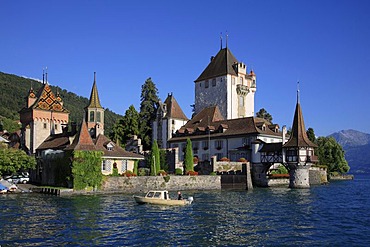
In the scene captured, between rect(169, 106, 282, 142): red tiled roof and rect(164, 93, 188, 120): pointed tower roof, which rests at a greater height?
rect(164, 93, 188, 120): pointed tower roof

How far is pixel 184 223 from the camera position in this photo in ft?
101

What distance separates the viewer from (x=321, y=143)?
101 meters

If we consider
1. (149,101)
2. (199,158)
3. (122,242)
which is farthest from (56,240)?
(149,101)

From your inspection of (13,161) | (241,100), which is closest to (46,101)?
(13,161)

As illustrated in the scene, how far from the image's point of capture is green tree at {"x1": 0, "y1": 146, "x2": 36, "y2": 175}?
189ft

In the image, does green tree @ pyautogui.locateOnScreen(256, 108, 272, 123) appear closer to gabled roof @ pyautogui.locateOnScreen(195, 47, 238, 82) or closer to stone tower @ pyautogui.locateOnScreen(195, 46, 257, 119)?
stone tower @ pyautogui.locateOnScreen(195, 46, 257, 119)

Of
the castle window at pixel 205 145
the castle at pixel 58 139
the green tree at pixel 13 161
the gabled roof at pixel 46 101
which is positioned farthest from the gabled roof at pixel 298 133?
the gabled roof at pixel 46 101

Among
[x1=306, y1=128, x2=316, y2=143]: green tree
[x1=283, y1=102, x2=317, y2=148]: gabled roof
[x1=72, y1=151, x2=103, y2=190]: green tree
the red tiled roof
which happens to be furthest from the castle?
[x1=306, y1=128, x2=316, y2=143]: green tree

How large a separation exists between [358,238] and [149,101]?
232 feet

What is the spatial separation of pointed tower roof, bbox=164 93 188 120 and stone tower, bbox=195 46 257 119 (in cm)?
889

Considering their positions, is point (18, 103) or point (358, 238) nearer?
point (358, 238)

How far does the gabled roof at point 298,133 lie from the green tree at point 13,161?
36258 mm

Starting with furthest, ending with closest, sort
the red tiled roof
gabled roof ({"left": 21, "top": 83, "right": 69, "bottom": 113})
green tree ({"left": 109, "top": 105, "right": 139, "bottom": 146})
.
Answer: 1. green tree ({"left": 109, "top": 105, "right": 139, "bottom": 146})
2. the red tiled roof
3. gabled roof ({"left": 21, "top": 83, "right": 69, "bottom": 113})

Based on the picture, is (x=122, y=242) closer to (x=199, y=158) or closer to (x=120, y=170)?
(x=120, y=170)
